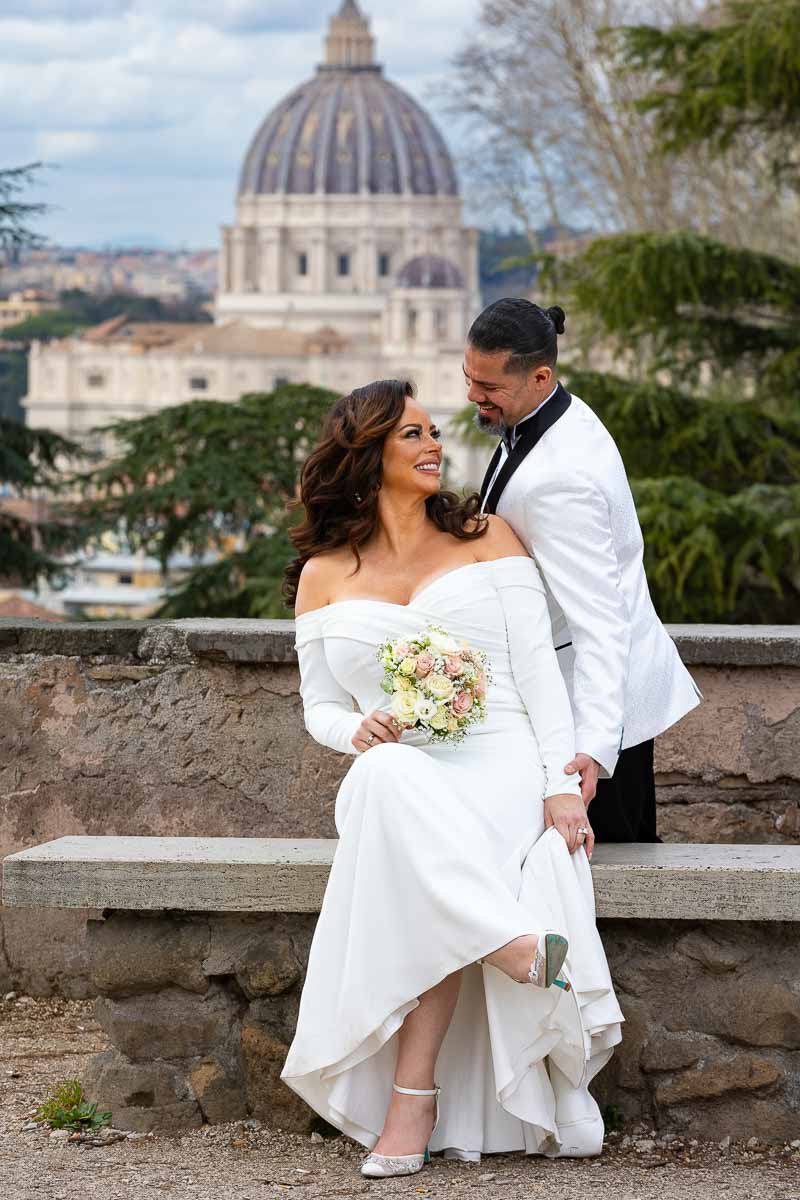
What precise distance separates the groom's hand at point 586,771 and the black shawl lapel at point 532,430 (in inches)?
21.5

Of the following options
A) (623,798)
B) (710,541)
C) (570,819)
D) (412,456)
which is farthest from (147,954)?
(710,541)

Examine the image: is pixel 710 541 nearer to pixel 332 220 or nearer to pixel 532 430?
pixel 532 430

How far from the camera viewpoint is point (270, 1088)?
133 inches

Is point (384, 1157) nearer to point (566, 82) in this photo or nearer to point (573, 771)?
point (573, 771)

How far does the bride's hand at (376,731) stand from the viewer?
3.23 metres

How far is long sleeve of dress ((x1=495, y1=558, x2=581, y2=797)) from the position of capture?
3.29m

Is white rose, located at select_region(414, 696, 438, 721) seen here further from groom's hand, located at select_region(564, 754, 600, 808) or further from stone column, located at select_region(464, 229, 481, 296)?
stone column, located at select_region(464, 229, 481, 296)

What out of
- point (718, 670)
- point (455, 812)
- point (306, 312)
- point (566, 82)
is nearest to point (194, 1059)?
point (455, 812)

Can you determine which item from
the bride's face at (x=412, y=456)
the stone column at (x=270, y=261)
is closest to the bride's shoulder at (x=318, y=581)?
the bride's face at (x=412, y=456)

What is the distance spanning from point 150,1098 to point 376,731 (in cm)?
80

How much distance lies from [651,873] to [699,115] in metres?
9.36

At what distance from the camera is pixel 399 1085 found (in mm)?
3084

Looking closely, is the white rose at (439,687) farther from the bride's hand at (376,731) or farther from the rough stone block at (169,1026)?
the rough stone block at (169,1026)

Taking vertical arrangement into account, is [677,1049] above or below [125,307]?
below
